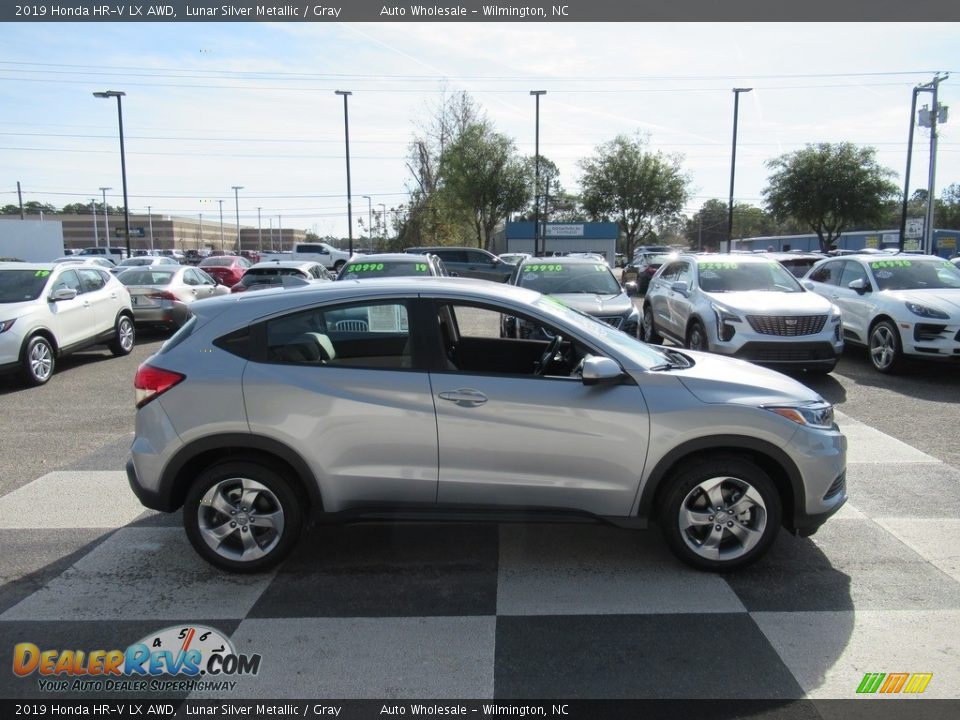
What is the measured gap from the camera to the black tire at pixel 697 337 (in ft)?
32.6

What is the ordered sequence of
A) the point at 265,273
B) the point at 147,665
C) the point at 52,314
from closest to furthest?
the point at 147,665 → the point at 52,314 → the point at 265,273

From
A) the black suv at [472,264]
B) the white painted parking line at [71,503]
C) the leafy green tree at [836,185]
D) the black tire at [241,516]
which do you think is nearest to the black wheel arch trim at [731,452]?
the black tire at [241,516]

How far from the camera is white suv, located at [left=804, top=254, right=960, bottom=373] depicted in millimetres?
9461

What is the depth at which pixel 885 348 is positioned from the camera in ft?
33.1

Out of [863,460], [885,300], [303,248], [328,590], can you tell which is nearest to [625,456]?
[328,590]

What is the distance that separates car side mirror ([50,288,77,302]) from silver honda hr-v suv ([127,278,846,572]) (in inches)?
295

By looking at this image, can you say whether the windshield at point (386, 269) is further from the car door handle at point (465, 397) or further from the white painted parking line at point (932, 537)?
the white painted parking line at point (932, 537)

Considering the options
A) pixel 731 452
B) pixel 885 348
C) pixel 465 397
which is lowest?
pixel 885 348

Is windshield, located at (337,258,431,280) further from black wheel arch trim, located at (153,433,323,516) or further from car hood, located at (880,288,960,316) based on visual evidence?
black wheel arch trim, located at (153,433,323,516)

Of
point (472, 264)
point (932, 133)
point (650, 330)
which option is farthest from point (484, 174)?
point (650, 330)

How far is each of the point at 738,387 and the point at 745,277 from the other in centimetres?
728

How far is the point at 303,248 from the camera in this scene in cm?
4434

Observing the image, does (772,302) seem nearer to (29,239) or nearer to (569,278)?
(569,278)

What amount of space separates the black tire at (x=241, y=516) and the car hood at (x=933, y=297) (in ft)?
30.7
